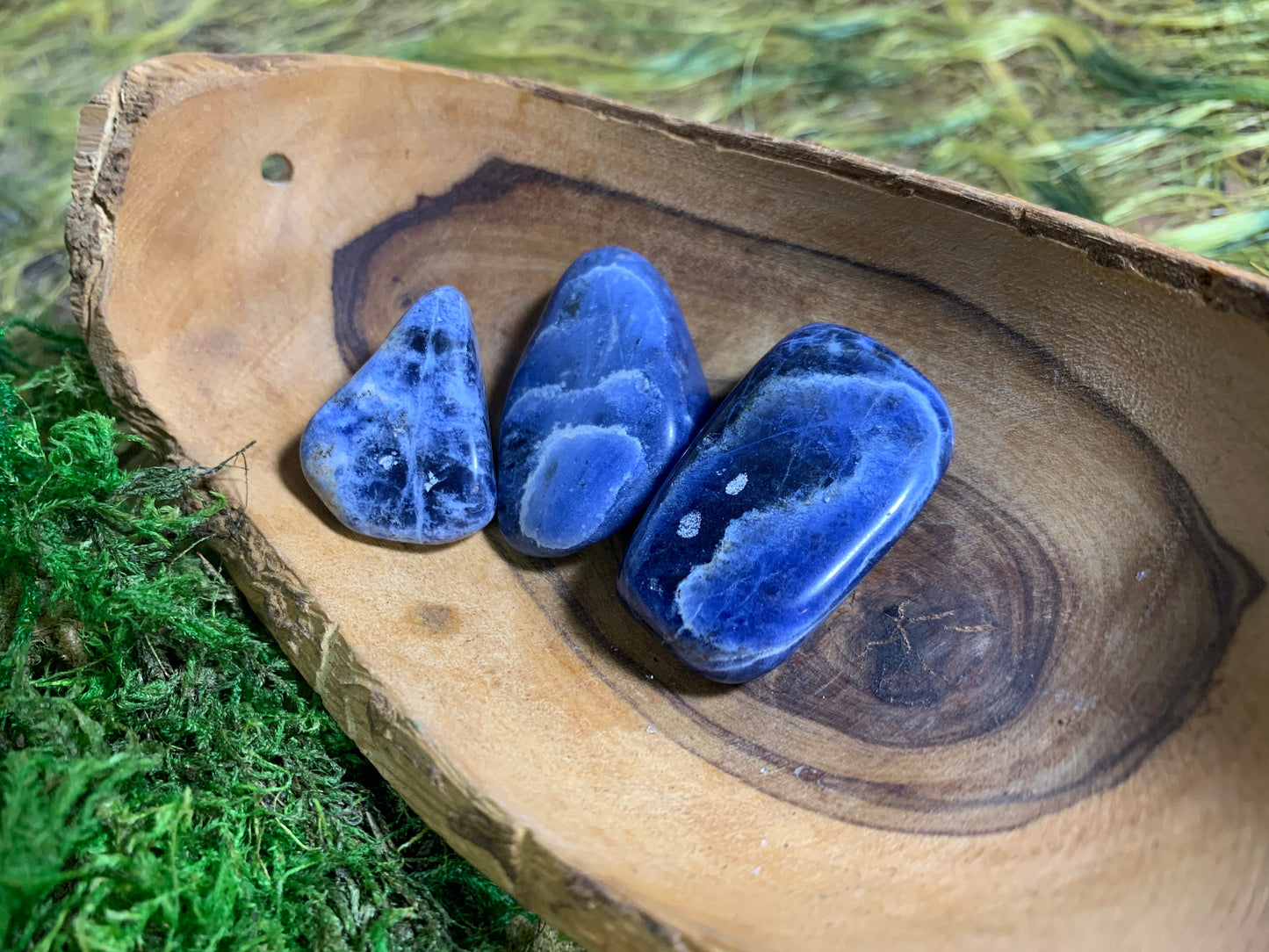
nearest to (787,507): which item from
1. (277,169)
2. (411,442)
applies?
(411,442)

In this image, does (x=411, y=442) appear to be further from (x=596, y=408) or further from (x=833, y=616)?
(x=833, y=616)

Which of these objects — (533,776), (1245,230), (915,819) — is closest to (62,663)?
(533,776)

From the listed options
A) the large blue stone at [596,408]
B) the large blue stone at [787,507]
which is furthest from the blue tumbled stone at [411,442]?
the large blue stone at [787,507]

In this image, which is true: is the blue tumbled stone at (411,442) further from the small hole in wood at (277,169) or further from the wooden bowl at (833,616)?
the small hole in wood at (277,169)

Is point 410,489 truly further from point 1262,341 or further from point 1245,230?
point 1245,230

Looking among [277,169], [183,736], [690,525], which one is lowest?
[183,736]

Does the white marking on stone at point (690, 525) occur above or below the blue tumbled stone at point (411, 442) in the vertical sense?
below
